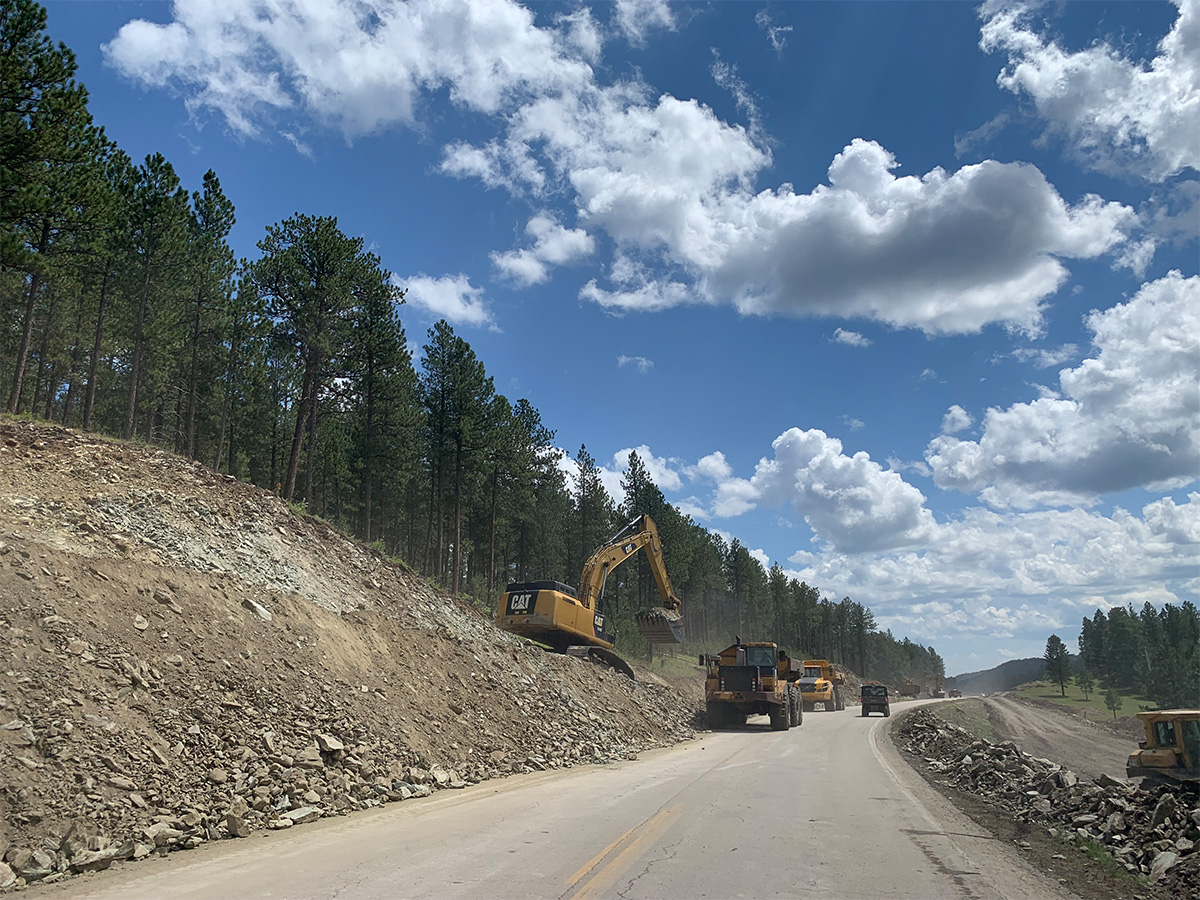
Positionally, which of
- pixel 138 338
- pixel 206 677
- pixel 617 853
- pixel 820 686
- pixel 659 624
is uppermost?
pixel 138 338

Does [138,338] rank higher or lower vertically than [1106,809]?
higher

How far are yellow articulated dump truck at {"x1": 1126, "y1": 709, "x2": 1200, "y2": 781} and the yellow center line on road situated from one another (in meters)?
13.0

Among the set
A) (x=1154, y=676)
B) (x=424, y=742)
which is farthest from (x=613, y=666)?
(x=1154, y=676)

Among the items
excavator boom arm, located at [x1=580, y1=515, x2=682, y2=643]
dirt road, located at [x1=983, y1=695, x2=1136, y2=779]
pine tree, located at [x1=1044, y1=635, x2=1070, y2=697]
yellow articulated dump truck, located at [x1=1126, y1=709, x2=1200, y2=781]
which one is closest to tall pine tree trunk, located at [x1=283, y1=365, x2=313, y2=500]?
excavator boom arm, located at [x1=580, y1=515, x2=682, y2=643]

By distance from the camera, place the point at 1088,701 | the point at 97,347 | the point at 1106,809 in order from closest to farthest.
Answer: the point at 1106,809 < the point at 97,347 < the point at 1088,701

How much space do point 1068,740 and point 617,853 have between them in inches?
1662

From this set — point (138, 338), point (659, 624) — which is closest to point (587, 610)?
point (659, 624)

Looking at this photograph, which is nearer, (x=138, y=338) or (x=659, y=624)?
(x=138, y=338)

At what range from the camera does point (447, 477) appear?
137 ft

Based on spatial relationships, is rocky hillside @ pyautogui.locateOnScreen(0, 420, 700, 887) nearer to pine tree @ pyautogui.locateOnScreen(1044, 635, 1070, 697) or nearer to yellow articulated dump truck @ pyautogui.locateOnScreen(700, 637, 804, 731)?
yellow articulated dump truck @ pyautogui.locateOnScreen(700, 637, 804, 731)

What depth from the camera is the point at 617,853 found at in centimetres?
809

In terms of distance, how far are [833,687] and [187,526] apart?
164 feet

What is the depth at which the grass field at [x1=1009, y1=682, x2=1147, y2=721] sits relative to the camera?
71.9m

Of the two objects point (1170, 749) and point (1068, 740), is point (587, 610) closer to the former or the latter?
point (1170, 749)
